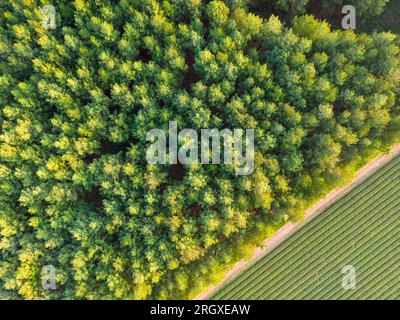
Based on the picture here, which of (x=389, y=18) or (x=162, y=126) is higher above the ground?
(x=389, y=18)

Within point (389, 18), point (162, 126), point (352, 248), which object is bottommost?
point (352, 248)

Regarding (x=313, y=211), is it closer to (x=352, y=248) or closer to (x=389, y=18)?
(x=352, y=248)

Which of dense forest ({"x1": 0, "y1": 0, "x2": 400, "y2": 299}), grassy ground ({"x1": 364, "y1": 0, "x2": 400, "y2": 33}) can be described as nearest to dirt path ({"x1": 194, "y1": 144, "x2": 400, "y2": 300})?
dense forest ({"x1": 0, "y1": 0, "x2": 400, "y2": 299})

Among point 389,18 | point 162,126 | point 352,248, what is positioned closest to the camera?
point 162,126

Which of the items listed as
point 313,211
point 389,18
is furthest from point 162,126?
point 389,18

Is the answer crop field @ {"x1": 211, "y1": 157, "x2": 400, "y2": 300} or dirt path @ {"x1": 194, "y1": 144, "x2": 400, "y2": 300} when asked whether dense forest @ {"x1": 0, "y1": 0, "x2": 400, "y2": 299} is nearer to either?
dirt path @ {"x1": 194, "y1": 144, "x2": 400, "y2": 300}
